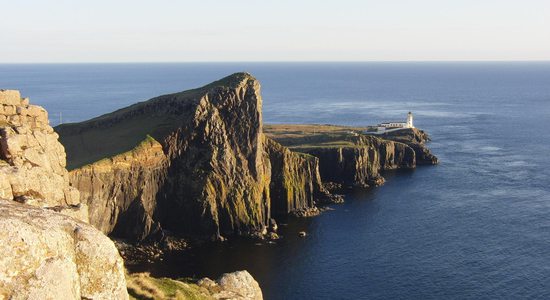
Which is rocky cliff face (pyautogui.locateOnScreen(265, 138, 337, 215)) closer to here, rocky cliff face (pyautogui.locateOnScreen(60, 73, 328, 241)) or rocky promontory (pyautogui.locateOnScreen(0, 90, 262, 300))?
rocky cliff face (pyautogui.locateOnScreen(60, 73, 328, 241))

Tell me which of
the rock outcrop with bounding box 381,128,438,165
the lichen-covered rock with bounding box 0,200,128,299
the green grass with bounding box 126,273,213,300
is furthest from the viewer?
the rock outcrop with bounding box 381,128,438,165

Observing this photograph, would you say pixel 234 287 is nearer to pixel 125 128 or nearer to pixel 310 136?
pixel 125 128

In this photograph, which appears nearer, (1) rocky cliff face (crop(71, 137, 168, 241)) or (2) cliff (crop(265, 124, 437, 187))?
(1) rocky cliff face (crop(71, 137, 168, 241))

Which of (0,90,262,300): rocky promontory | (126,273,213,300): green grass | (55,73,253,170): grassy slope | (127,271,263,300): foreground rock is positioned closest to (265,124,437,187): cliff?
(55,73,253,170): grassy slope

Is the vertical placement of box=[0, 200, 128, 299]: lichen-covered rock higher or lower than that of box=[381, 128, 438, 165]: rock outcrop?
higher

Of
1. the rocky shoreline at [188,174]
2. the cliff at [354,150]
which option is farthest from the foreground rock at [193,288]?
the cliff at [354,150]

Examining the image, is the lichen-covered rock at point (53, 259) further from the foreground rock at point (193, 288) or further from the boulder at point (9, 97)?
the boulder at point (9, 97)

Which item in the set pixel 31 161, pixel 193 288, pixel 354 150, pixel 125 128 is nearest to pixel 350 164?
pixel 354 150
